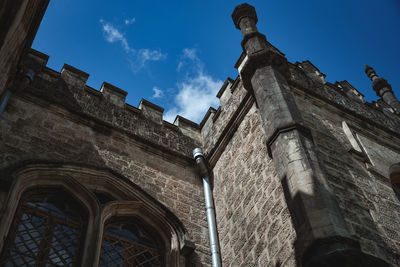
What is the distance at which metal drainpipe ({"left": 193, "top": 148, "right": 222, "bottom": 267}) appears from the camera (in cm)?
635

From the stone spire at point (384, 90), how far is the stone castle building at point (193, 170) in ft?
8.46

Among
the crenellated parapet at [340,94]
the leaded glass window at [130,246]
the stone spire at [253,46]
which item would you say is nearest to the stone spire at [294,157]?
the stone spire at [253,46]

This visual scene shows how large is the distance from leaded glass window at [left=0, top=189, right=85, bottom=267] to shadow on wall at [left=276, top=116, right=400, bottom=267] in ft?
8.15

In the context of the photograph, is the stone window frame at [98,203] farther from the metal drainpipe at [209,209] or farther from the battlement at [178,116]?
the battlement at [178,116]

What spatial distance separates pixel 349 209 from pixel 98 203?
2.96 m

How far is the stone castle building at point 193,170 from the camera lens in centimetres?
502

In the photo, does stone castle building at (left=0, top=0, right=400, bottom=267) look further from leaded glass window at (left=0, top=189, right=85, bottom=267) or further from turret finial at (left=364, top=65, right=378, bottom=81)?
turret finial at (left=364, top=65, right=378, bottom=81)

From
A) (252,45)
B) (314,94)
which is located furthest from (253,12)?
(314,94)

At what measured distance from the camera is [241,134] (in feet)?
24.0

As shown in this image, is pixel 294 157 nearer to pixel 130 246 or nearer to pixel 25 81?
pixel 130 246

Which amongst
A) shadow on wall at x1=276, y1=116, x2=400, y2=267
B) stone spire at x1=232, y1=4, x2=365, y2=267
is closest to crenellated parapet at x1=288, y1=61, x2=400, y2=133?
stone spire at x1=232, y1=4, x2=365, y2=267

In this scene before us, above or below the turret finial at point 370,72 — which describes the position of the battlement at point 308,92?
below

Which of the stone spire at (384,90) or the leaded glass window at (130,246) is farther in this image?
the stone spire at (384,90)

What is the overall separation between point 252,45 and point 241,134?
1.27m
